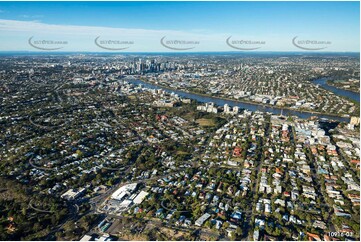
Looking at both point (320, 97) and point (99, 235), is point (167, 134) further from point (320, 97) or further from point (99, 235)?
point (320, 97)

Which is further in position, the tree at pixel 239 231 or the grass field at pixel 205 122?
Result: the grass field at pixel 205 122

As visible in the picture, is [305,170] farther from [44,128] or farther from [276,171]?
[44,128]

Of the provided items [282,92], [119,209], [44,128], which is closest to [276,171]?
[119,209]

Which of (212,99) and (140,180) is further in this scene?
(212,99)

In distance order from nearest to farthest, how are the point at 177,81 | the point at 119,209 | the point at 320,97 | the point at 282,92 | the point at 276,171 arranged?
the point at 119,209, the point at 276,171, the point at 320,97, the point at 282,92, the point at 177,81

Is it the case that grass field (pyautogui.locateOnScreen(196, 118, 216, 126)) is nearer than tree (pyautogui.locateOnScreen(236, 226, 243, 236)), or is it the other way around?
tree (pyautogui.locateOnScreen(236, 226, 243, 236))

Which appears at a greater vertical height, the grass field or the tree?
the grass field

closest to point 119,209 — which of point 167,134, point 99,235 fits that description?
point 99,235

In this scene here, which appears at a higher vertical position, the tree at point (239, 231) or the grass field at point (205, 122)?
the grass field at point (205, 122)

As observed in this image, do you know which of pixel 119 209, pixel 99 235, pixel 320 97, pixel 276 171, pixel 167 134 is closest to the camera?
pixel 99 235

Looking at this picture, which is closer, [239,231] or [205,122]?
[239,231]
